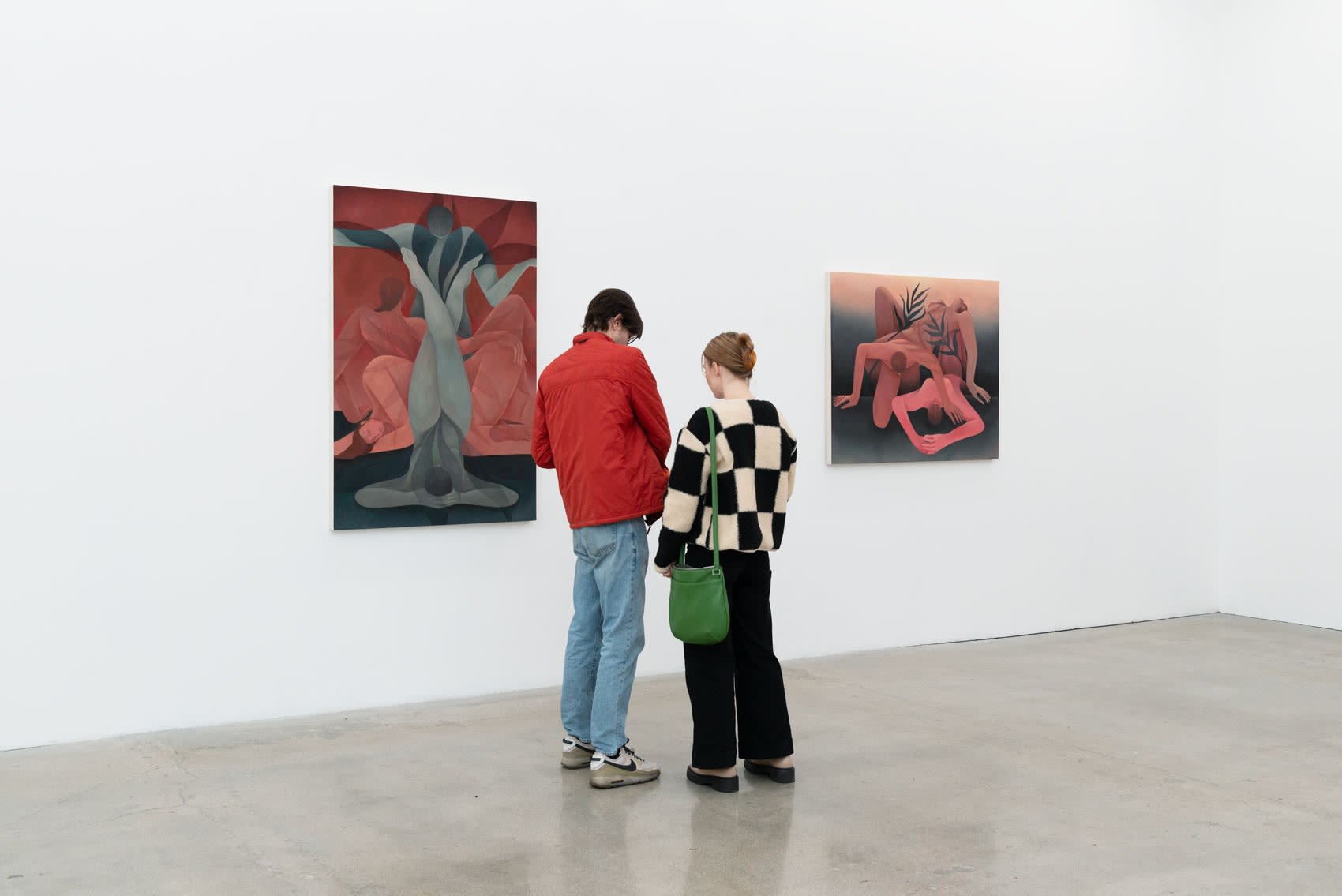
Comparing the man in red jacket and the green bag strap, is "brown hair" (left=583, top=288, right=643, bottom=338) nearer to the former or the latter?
the man in red jacket

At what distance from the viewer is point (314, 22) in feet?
17.3

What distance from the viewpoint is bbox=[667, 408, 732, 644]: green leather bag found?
4.03 metres

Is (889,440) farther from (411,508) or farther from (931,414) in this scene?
(411,508)

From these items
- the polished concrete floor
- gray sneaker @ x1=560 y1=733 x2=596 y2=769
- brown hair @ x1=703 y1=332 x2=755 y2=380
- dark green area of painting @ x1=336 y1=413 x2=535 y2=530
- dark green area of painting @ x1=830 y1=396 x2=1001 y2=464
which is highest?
brown hair @ x1=703 y1=332 x2=755 y2=380

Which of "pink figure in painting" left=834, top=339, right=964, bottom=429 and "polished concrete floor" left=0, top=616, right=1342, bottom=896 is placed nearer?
"polished concrete floor" left=0, top=616, right=1342, bottom=896

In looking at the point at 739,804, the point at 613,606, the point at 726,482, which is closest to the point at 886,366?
the point at 726,482

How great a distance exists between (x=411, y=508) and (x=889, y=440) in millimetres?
2661

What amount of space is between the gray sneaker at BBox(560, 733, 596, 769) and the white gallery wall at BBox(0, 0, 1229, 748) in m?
1.26

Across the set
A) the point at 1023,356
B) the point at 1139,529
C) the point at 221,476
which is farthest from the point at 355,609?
the point at 1139,529

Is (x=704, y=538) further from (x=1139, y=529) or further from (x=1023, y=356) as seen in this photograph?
(x=1139, y=529)

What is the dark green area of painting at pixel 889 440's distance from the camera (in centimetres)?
661

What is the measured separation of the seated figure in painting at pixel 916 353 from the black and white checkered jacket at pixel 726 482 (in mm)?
2525

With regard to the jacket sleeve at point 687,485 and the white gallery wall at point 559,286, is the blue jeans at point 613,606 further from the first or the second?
the white gallery wall at point 559,286

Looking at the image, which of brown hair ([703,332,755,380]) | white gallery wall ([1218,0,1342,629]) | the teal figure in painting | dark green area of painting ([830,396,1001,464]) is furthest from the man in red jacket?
white gallery wall ([1218,0,1342,629])
